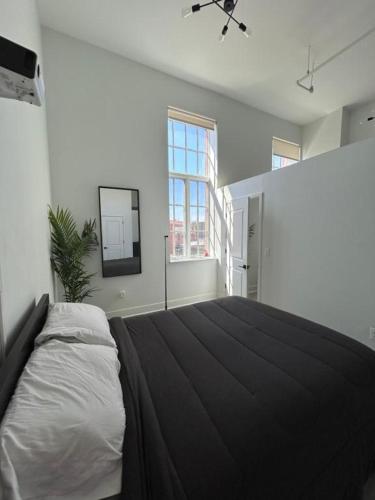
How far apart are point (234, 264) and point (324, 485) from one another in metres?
2.99

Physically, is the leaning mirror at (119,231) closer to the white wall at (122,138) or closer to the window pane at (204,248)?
the white wall at (122,138)

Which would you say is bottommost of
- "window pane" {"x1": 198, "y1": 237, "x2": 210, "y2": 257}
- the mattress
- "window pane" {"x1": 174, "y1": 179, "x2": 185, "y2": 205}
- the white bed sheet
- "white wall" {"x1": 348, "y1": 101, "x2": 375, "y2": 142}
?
the mattress

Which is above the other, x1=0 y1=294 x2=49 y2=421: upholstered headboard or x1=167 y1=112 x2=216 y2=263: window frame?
x1=167 y1=112 x2=216 y2=263: window frame

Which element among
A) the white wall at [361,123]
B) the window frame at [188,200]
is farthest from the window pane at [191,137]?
the white wall at [361,123]

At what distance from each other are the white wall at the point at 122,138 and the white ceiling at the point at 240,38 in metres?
0.23

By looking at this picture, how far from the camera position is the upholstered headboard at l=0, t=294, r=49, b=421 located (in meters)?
0.65

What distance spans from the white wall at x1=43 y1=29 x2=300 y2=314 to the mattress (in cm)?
209

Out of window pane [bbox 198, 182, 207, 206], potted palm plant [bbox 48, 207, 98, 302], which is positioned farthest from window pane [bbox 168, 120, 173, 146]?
potted palm plant [bbox 48, 207, 98, 302]

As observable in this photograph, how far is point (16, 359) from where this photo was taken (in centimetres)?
79

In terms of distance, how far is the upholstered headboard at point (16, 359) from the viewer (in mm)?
653

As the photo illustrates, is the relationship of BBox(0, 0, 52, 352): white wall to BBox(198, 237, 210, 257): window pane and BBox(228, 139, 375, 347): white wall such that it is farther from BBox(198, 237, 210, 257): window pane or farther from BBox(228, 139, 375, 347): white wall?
BBox(198, 237, 210, 257): window pane

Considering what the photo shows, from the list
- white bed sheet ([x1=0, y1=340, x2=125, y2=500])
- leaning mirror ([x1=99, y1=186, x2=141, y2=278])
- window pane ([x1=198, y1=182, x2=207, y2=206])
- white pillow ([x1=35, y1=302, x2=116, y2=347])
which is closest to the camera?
white bed sheet ([x1=0, y1=340, x2=125, y2=500])

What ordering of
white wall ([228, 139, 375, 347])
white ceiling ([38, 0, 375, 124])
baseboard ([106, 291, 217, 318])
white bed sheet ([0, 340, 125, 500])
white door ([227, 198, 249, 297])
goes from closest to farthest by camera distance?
white bed sheet ([0, 340, 125, 500])
white wall ([228, 139, 375, 347])
white ceiling ([38, 0, 375, 124])
baseboard ([106, 291, 217, 318])
white door ([227, 198, 249, 297])

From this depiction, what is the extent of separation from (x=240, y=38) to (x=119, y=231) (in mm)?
2994
